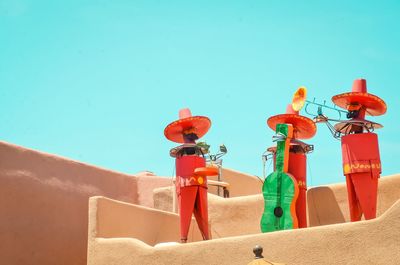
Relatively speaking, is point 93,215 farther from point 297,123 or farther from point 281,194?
point 297,123

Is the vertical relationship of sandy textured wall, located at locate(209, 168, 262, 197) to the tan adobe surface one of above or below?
above

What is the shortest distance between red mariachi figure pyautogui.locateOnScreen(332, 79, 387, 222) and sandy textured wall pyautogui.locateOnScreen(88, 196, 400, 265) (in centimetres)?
173

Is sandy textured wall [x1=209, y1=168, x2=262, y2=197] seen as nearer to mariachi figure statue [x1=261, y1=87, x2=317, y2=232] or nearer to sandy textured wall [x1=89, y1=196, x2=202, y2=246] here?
sandy textured wall [x1=89, y1=196, x2=202, y2=246]

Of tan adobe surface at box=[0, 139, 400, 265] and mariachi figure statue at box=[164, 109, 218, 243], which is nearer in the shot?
tan adobe surface at box=[0, 139, 400, 265]

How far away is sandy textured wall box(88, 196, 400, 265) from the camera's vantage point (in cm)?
933

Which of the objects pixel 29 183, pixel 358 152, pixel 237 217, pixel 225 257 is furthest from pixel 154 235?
pixel 358 152

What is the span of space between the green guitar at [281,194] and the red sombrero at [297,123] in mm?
329

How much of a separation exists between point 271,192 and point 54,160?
5.04 m

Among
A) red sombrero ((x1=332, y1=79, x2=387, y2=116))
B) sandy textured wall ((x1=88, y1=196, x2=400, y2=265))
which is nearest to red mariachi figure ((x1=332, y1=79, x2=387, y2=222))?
red sombrero ((x1=332, y1=79, x2=387, y2=116))

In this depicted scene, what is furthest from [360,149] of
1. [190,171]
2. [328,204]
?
[190,171]

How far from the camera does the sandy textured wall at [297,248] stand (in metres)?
9.33

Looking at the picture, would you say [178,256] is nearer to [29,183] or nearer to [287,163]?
[287,163]

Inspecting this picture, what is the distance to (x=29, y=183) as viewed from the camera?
1411 centimetres

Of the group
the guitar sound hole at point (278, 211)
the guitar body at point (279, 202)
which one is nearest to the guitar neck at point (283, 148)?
the guitar body at point (279, 202)
